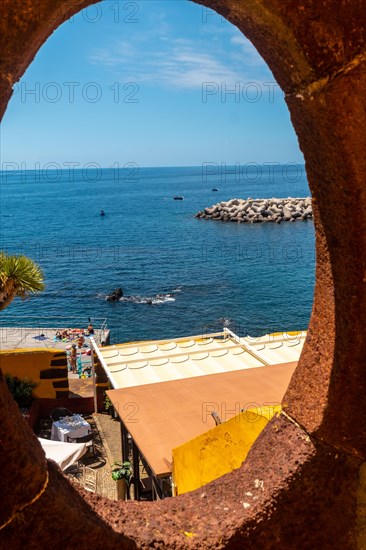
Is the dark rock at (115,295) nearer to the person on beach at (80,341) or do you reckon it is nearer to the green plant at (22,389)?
the person on beach at (80,341)

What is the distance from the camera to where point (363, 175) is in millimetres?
2771

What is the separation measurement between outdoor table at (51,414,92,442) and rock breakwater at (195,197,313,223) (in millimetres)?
70173

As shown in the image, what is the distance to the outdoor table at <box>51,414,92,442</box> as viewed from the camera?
15672 millimetres

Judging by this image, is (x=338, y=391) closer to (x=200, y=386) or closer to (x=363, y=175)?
(x=363, y=175)

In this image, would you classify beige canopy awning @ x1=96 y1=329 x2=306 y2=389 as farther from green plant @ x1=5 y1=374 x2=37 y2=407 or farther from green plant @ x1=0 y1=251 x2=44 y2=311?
green plant @ x1=5 y1=374 x2=37 y2=407

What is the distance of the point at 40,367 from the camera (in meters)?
18.2

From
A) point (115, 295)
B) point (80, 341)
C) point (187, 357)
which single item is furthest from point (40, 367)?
point (115, 295)

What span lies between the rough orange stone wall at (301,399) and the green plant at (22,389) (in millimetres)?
15243

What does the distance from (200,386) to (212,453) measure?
13.4 feet

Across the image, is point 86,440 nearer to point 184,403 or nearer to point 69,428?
point 69,428

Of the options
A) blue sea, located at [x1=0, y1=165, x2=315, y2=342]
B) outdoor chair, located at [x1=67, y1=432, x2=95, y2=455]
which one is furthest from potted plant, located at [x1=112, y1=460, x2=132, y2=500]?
blue sea, located at [x1=0, y1=165, x2=315, y2=342]

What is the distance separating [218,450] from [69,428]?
10593 millimetres

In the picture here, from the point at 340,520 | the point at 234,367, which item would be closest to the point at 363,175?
the point at 340,520

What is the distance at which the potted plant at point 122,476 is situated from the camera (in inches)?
450
